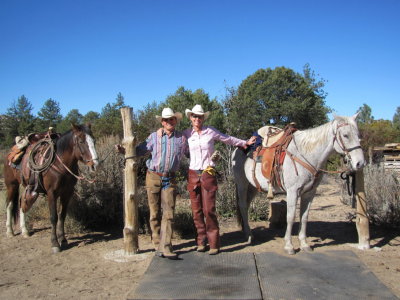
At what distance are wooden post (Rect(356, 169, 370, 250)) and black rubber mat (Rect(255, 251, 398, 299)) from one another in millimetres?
590

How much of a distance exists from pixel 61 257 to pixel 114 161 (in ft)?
9.13

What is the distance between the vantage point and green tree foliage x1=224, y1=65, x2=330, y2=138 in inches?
853

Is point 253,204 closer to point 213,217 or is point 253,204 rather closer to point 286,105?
point 213,217

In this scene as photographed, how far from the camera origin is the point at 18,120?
38.4 meters

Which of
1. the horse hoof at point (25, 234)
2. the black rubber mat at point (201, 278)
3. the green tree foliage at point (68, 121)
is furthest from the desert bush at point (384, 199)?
the green tree foliage at point (68, 121)

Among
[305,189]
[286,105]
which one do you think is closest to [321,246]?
[305,189]

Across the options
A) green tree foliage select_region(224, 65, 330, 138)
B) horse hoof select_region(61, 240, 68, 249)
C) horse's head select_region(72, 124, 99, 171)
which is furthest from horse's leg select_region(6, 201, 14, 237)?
green tree foliage select_region(224, 65, 330, 138)

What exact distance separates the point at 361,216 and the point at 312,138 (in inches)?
58.2

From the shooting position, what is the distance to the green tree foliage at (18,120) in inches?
1307

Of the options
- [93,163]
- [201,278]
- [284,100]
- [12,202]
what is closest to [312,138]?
[201,278]

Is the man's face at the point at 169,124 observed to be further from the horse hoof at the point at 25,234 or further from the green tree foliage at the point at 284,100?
the green tree foliage at the point at 284,100

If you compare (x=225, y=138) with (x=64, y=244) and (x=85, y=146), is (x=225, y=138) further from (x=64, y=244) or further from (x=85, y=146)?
(x=64, y=244)

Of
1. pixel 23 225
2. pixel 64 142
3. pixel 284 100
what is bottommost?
pixel 23 225

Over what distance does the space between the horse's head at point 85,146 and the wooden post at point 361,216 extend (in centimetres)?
404
